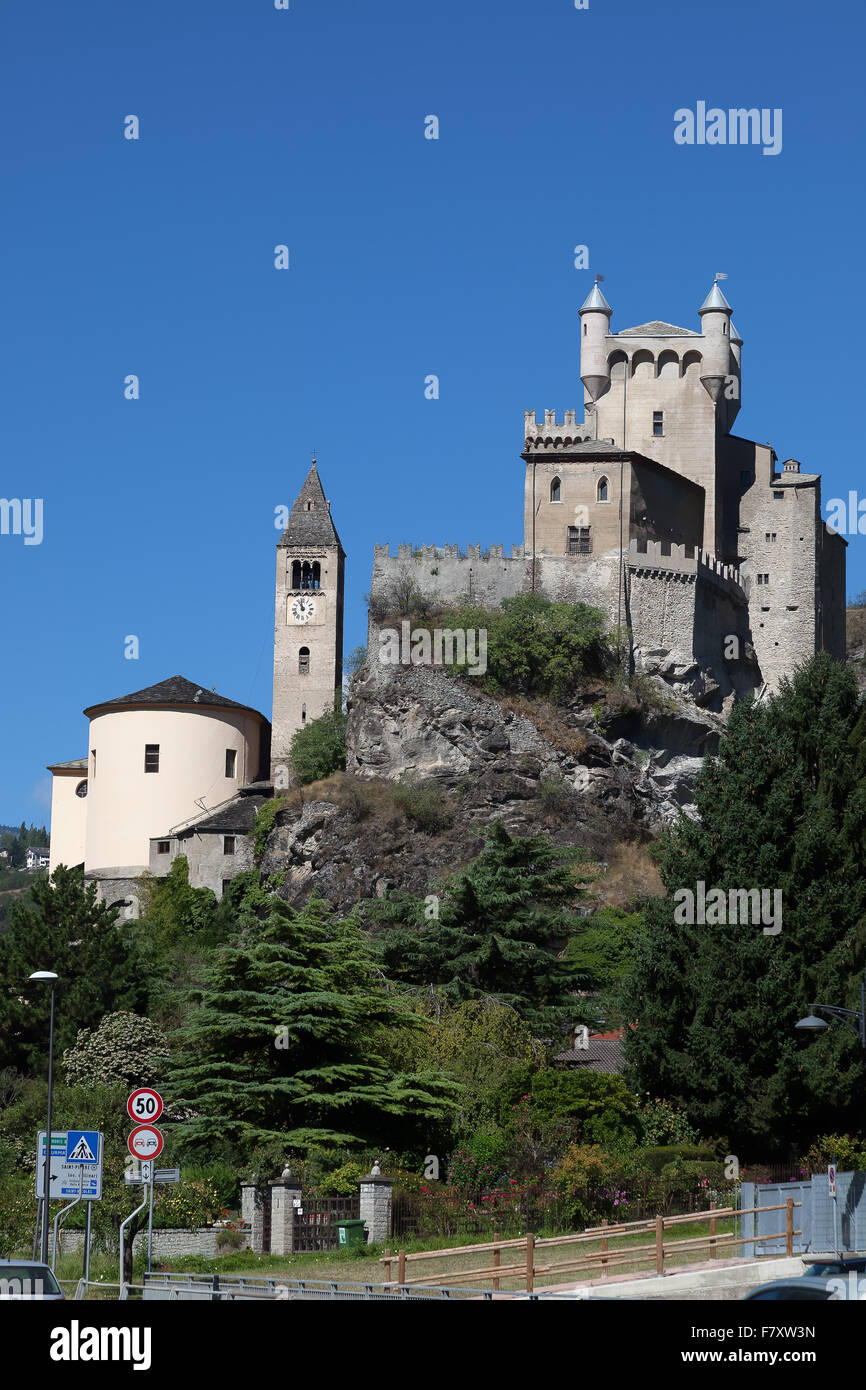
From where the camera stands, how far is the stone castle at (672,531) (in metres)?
77.4

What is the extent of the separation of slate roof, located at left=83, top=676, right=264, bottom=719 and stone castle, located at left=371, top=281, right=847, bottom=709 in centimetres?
1188

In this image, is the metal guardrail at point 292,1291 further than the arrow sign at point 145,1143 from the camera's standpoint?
No

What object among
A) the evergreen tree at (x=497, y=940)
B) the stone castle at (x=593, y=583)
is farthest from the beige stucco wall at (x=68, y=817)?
the evergreen tree at (x=497, y=940)

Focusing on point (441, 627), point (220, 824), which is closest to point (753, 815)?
point (441, 627)

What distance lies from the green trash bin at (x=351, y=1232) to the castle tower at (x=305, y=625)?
5239 centimetres

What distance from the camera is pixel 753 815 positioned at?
40.9 m

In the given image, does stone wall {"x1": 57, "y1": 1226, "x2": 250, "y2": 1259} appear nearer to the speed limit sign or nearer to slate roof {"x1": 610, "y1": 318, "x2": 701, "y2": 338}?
the speed limit sign

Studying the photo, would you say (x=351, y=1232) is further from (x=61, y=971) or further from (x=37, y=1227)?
(x=61, y=971)

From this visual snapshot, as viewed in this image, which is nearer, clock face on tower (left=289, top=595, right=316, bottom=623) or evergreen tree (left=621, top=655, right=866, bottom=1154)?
evergreen tree (left=621, top=655, right=866, bottom=1154)

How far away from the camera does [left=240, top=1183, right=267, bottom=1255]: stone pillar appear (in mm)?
32938

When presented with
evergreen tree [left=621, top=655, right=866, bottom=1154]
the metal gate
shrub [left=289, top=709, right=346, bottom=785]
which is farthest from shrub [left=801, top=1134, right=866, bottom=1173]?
shrub [left=289, top=709, right=346, bottom=785]

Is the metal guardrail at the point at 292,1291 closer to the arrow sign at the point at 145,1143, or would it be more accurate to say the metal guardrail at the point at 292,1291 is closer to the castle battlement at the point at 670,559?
the arrow sign at the point at 145,1143
